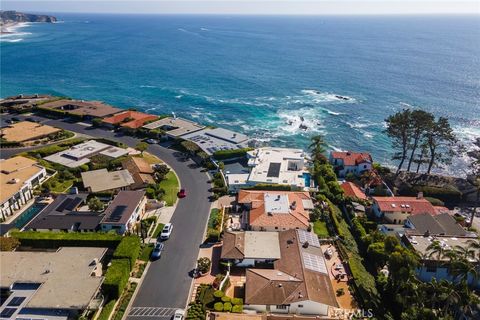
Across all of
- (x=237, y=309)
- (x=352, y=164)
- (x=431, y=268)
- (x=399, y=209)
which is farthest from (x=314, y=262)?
(x=352, y=164)

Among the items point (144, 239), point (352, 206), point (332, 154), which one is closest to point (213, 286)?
point (144, 239)

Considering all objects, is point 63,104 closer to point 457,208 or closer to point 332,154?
point 332,154

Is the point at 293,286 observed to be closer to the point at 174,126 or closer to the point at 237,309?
the point at 237,309

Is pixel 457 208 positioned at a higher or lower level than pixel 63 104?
lower

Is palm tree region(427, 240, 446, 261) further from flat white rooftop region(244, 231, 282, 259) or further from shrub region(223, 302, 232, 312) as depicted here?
shrub region(223, 302, 232, 312)

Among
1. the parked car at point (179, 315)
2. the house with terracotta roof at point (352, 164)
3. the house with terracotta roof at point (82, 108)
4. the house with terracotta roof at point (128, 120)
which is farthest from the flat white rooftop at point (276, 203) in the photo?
the house with terracotta roof at point (82, 108)

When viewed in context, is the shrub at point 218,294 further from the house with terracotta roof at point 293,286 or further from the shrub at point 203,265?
the shrub at point 203,265

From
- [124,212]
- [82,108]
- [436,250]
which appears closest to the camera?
[436,250]
